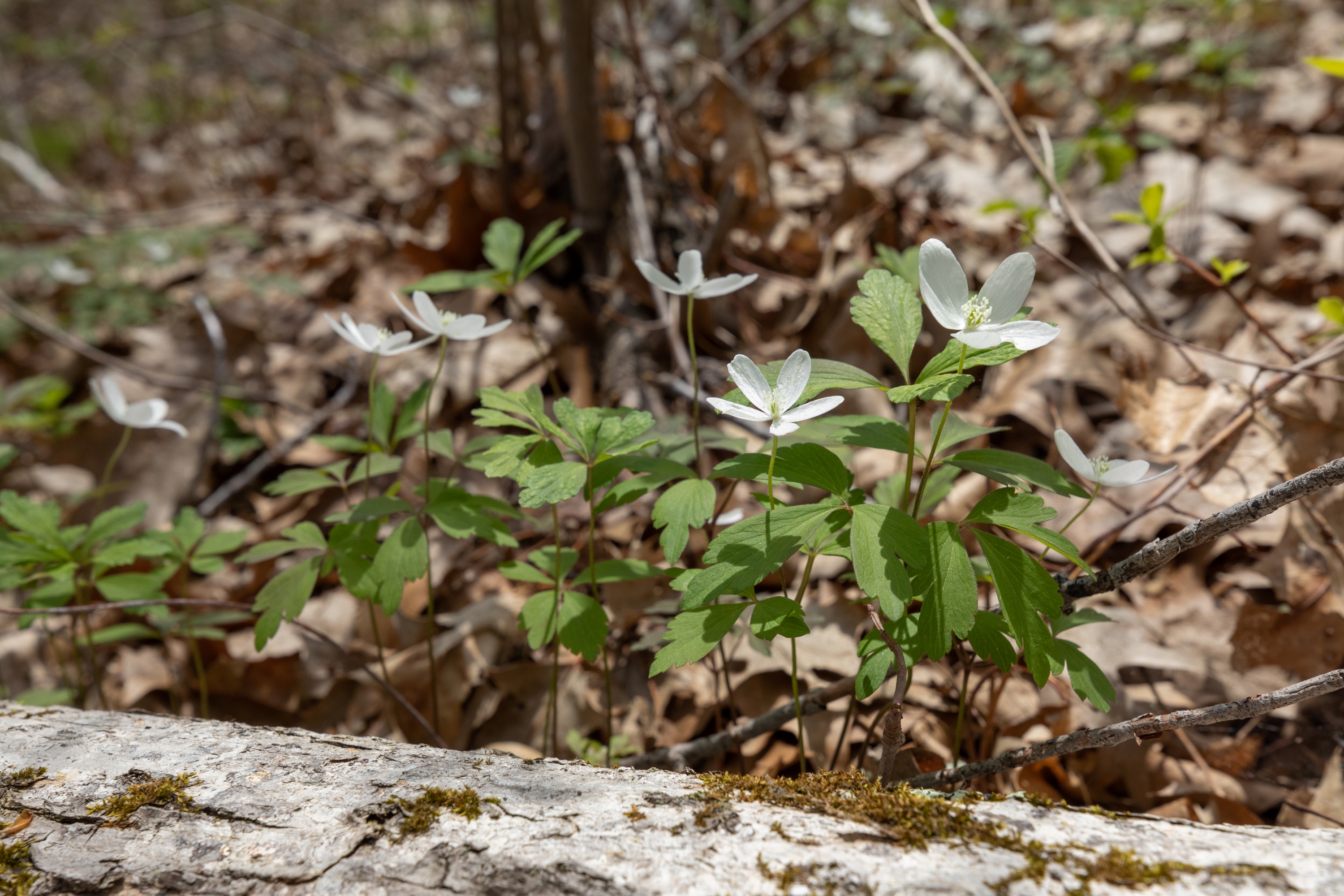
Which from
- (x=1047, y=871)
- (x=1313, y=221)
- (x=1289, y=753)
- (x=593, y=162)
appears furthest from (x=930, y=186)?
(x=1047, y=871)

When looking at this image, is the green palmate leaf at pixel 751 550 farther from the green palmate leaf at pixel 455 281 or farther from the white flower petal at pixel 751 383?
the green palmate leaf at pixel 455 281

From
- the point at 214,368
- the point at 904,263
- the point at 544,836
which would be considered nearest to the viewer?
the point at 544,836

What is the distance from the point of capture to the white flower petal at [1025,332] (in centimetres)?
110

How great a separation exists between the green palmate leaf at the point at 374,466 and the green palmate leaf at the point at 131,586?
738mm

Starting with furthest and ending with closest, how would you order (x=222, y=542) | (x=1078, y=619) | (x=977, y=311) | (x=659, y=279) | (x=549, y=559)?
(x=222, y=542)
(x=549, y=559)
(x=659, y=279)
(x=1078, y=619)
(x=977, y=311)

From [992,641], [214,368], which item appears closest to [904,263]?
[992,641]

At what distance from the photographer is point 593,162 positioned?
3.35 m

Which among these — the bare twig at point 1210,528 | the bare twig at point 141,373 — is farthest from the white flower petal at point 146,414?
the bare twig at point 1210,528

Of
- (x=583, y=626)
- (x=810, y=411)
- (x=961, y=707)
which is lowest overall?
(x=961, y=707)

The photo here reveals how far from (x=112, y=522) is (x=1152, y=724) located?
2.44m

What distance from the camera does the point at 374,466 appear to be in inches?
71.0

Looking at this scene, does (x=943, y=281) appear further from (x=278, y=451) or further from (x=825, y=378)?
(x=278, y=451)

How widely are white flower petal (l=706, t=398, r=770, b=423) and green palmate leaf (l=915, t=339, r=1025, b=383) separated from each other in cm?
26

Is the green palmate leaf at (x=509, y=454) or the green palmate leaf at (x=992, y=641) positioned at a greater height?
the green palmate leaf at (x=509, y=454)
